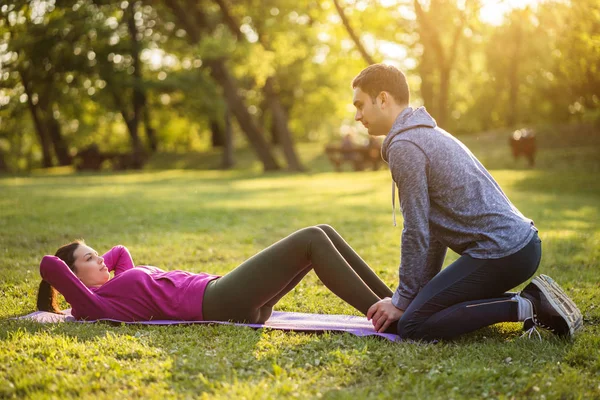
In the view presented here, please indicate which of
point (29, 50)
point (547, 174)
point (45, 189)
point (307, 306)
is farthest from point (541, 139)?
point (307, 306)

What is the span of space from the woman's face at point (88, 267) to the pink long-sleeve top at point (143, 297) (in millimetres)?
87

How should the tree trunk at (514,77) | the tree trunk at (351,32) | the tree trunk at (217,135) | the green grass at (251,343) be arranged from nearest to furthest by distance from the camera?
the green grass at (251,343) → the tree trunk at (351,32) → the tree trunk at (514,77) → the tree trunk at (217,135)

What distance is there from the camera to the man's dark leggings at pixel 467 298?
4195 millimetres

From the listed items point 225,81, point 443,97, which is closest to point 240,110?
point 225,81

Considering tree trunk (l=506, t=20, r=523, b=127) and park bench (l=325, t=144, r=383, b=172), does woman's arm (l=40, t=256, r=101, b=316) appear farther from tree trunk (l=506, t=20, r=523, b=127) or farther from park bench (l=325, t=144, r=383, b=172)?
tree trunk (l=506, t=20, r=523, b=127)

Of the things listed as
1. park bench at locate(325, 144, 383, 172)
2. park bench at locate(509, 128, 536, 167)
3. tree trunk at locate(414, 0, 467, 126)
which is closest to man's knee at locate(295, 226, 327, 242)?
tree trunk at locate(414, 0, 467, 126)

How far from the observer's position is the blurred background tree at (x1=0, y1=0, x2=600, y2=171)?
2366 centimetres

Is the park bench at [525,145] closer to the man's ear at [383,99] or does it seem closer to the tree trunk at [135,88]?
the tree trunk at [135,88]

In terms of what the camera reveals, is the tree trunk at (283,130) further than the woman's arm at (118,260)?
Yes

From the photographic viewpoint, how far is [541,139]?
33.8 m

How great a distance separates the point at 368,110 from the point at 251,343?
185 cm

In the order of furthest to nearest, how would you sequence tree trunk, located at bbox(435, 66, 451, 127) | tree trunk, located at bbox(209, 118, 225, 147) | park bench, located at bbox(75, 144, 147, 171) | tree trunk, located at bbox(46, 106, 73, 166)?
tree trunk, located at bbox(209, 118, 225, 147)
tree trunk, located at bbox(46, 106, 73, 166)
park bench, located at bbox(75, 144, 147, 171)
tree trunk, located at bbox(435, 66, 451, 127)

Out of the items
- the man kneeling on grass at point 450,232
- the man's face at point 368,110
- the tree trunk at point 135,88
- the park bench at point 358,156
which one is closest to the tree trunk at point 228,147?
the tree trunk at point 135,88

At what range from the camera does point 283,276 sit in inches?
174
